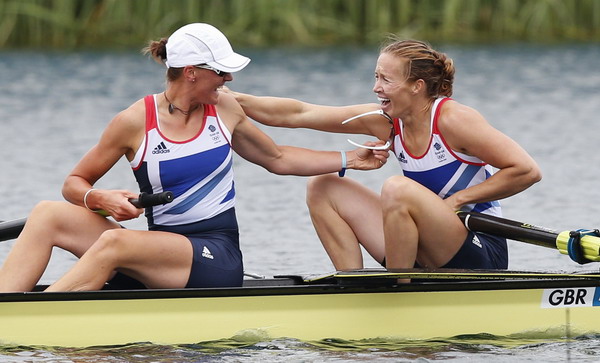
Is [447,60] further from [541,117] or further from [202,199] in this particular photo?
[541,117]

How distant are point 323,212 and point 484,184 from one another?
964 mm

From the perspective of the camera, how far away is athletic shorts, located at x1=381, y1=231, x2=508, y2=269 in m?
7.06

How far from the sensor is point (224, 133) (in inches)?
271

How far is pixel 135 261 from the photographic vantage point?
659 cm

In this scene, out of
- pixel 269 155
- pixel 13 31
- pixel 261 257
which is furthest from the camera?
pixel 13 31

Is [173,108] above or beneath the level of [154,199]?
above

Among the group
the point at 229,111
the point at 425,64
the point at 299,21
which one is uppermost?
the point at 299,21

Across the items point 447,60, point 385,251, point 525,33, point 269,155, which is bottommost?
point 385,251

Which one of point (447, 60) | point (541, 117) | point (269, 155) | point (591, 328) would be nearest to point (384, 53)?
point (447, 60)

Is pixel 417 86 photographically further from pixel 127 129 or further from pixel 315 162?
pixel 127 129

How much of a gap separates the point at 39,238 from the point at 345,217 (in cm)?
180

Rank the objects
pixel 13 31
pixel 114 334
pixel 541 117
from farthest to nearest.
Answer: pixel 13 31 → pixel 541 117 → pixel 114 334

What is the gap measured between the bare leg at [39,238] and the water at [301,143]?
0.39 m

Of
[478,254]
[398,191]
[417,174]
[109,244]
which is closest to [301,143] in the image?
[417,174]
